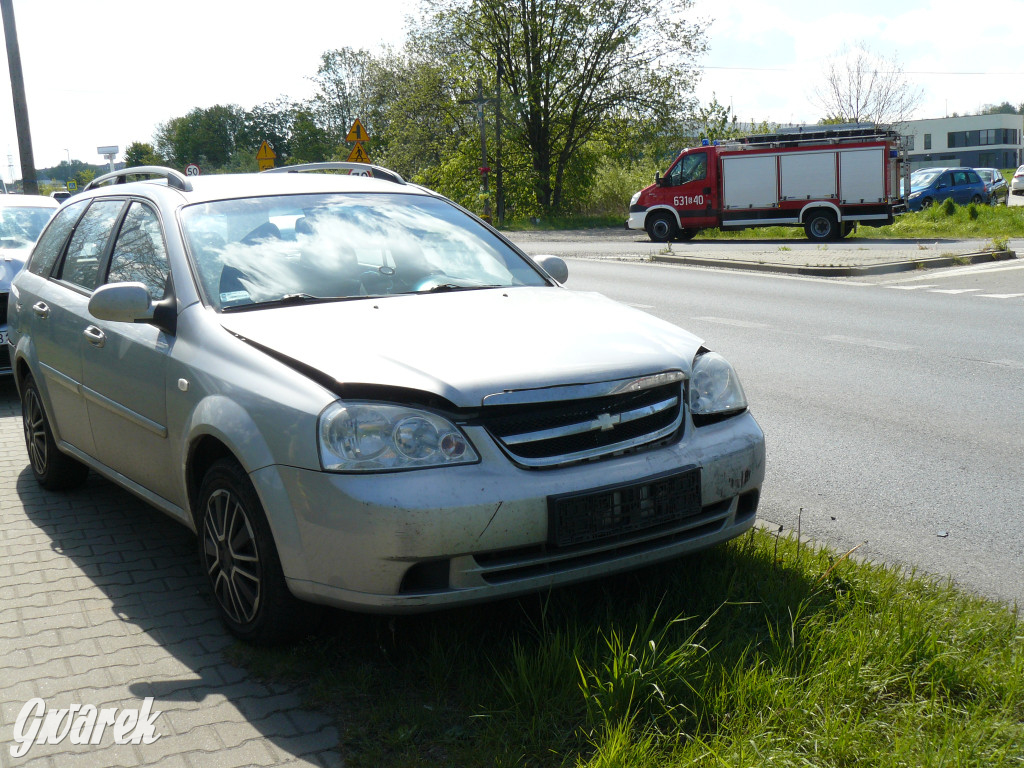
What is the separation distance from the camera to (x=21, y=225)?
1036cm

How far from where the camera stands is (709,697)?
9.37 ft

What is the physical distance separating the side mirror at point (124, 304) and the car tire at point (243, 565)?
75 cm

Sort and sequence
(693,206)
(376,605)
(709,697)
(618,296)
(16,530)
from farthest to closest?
(693,206) < (618,296) < (16,530) < (376,605) < (709,697)

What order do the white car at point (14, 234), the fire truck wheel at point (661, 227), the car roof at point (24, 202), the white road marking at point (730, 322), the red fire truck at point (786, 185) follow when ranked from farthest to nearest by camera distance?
the fire truck wheel at point (661, 227)
the red fire truck at point (786, 185)
the white road marking at point (730, 322)
the car roof at point (24, 202)
the white car at point (14, 234)

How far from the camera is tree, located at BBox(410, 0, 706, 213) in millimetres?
40500

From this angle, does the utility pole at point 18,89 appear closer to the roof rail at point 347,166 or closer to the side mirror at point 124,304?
the roof rail at point 347,166

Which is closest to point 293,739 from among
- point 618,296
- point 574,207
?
point 618,296

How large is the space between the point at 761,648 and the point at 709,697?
0.39 meters

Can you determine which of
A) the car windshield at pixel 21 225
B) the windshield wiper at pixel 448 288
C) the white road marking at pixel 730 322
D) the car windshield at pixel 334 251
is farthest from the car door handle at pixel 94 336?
the white road marking at pixel 730 322

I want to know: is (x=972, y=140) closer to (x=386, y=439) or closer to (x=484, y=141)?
(x=484, y=141)

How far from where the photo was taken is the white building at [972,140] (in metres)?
112

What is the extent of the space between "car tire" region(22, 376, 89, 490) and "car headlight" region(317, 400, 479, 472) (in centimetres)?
297

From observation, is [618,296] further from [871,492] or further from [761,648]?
[761,648]

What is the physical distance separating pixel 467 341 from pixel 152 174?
2.46 metres
